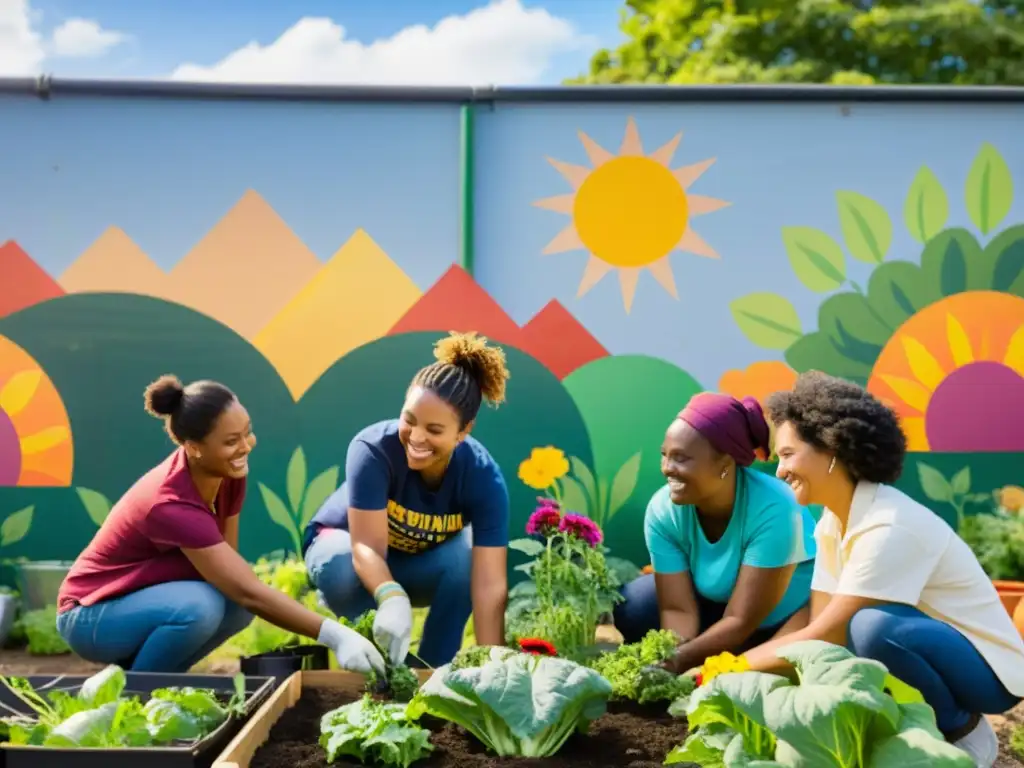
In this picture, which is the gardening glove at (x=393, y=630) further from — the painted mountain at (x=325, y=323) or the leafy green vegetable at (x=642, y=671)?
the painted mountain at (x=325, y=323)

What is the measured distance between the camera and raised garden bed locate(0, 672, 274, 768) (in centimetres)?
219

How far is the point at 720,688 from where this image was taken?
204 cm

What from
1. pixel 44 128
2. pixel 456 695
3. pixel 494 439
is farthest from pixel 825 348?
pixel 44 128

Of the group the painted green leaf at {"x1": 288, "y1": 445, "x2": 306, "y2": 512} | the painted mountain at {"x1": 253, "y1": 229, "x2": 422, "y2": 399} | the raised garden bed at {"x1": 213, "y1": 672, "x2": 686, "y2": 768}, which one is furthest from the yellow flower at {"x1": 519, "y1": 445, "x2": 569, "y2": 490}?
the raised garden bed at {"x1": 213, "y1": 672, "x2": 686, "y2": 768}

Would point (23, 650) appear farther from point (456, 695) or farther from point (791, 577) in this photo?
point (791, 577)

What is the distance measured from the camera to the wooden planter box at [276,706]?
7.52ft

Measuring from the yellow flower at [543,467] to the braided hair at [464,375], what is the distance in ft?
3.87

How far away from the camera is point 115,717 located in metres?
2.32

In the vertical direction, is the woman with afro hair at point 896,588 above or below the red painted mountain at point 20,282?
below

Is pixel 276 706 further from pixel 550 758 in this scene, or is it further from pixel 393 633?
pixel 550 758

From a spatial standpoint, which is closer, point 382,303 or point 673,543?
point 673,543

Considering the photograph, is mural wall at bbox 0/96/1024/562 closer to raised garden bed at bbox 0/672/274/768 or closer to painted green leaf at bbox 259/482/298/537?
painted green leaf at bbox 259/482/298/537

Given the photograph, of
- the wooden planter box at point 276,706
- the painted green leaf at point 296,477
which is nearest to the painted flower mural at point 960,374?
the painted green leaf at point 296,477

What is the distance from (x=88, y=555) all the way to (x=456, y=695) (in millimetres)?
1572
